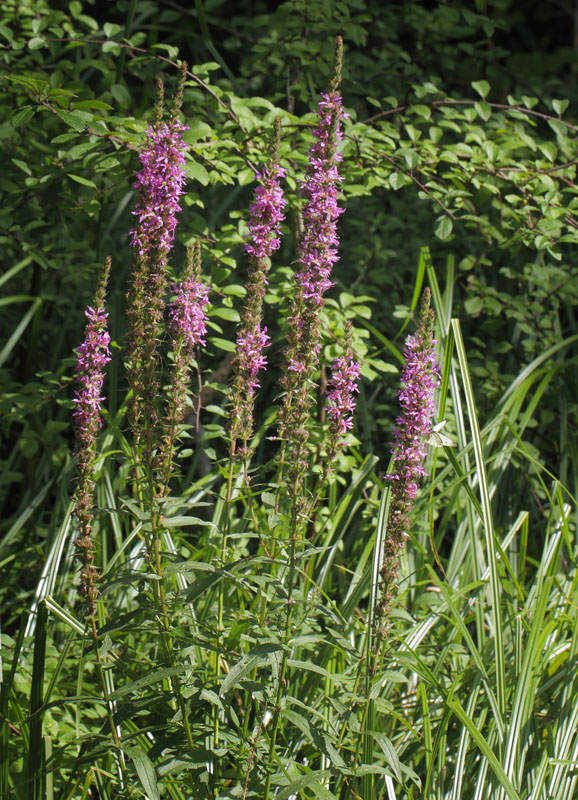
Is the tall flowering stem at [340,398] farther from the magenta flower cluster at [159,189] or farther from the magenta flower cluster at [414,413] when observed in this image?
the magenta flower cluster at [159,189]

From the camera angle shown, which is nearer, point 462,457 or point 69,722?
point 69,722

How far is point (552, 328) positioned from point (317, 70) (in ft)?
5.11

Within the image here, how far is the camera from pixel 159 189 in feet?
5.76

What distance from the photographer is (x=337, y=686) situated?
2.34 meters

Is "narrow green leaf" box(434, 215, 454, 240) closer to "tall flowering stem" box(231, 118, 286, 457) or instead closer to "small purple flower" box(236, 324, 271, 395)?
"tall flowering stem" box(231, 118, 286, 457)

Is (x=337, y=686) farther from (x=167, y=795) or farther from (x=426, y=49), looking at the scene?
(x=426, y=49)

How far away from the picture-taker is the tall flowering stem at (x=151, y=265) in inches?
68.2

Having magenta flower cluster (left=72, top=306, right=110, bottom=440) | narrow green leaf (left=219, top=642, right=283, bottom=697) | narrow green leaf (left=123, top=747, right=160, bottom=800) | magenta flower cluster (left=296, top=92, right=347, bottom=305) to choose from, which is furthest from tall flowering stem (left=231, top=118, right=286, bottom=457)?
narrow green leaf (left=123, top=747, right=160, bottom=800)

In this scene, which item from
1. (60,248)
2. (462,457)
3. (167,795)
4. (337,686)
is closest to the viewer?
(167,795)

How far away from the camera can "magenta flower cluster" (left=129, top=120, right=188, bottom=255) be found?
174 cm

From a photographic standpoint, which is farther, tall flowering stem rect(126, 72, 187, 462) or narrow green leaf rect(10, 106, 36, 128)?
narrow green leaf rect(10, 106, 36, 128)

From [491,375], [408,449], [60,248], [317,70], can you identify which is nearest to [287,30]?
[317,70]

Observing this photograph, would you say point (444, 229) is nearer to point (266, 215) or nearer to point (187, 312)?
point (266, 215)

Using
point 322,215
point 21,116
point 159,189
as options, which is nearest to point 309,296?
point 322,215
